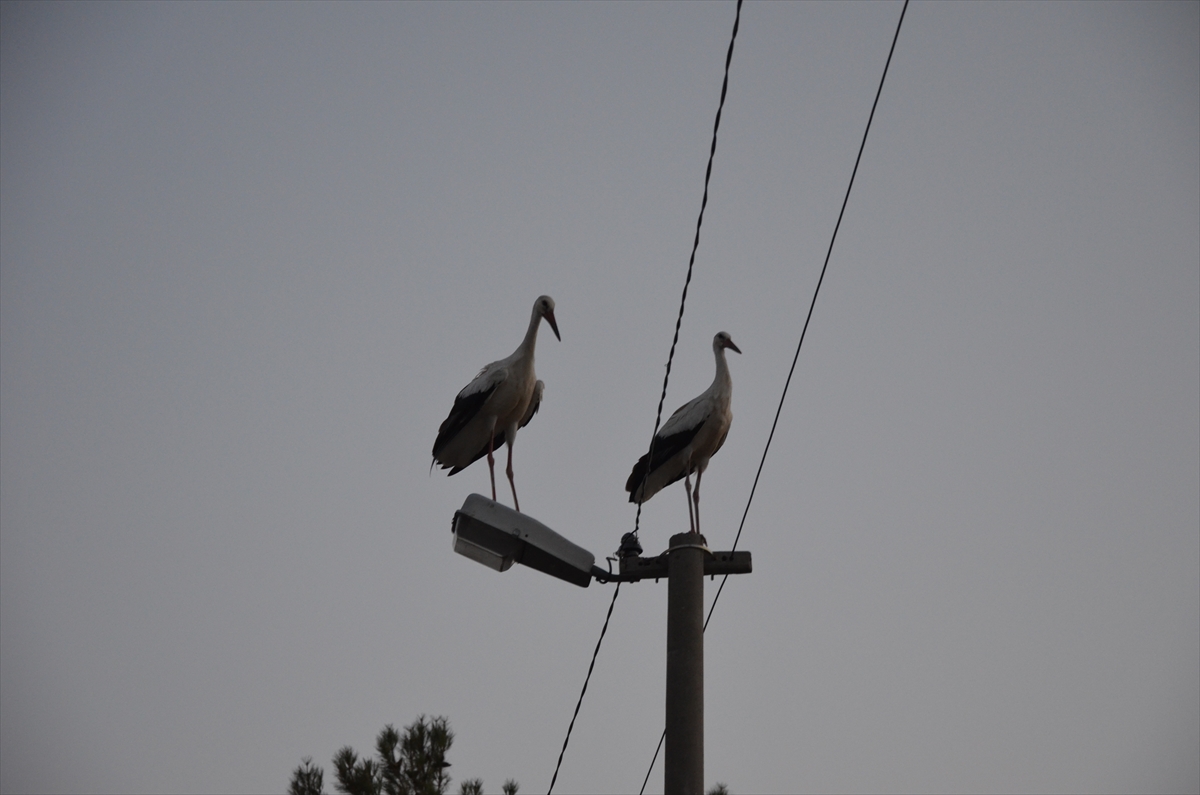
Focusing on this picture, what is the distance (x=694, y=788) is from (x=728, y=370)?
18.2 feet

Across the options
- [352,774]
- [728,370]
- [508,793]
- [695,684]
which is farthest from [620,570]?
[508,793]

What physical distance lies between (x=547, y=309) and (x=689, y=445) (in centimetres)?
159

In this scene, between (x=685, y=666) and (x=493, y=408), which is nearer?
(x=685, y=666)

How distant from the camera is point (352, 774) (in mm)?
11492

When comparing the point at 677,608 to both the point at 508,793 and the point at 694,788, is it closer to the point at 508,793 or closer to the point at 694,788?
the point at 694,788

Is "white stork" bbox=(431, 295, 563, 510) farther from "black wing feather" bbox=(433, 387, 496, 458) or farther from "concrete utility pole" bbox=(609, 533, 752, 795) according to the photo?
"concrete utility pole" bbox=(609, 533, 752, 795)

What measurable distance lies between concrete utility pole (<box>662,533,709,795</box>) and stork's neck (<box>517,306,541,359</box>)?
3.99 m

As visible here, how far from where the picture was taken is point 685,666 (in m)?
4.52

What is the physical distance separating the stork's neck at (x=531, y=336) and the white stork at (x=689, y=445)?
125 centimetres

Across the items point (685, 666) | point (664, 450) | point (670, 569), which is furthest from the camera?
point (664, 450)

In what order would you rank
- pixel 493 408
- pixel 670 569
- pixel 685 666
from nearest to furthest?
pixel 685 666 < pixel 670 569 < pixel 493 408

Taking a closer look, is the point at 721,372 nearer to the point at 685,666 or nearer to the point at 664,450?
the point at 664,450

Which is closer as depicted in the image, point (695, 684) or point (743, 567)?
point (695, 684)

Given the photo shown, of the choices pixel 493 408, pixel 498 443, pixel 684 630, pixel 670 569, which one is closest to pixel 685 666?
pixel 684 630
